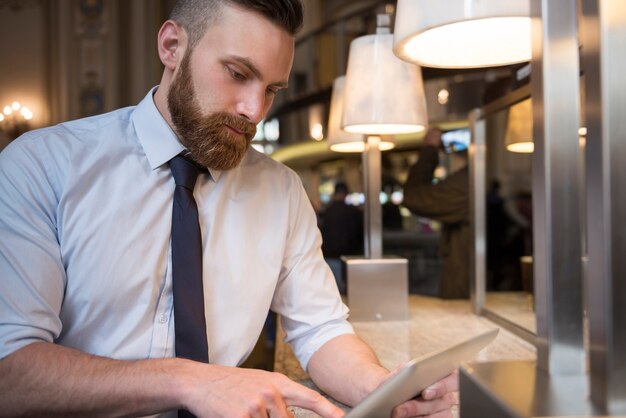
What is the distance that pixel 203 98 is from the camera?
3.80 feet

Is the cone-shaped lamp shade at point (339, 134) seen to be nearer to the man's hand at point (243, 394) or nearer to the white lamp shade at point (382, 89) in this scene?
the white lamp shade at point (382, 89)

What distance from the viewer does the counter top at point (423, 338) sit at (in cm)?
144

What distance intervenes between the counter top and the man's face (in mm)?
542

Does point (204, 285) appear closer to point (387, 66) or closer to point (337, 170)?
point (387, 66)

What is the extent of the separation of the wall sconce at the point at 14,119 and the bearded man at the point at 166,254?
6.91m

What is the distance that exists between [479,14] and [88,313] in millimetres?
830

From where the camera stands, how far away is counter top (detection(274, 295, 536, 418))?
1.44m

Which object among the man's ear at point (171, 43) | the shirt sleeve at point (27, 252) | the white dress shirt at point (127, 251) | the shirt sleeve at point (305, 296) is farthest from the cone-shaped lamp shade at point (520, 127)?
the shirt sleeve at point (27, 252)

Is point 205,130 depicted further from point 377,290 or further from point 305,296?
point 377,290

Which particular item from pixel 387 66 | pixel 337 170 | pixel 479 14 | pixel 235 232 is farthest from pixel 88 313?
pixel 337 170

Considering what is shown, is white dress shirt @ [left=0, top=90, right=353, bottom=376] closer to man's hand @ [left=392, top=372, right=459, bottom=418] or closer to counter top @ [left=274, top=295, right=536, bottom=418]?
counter top @ [left=274, top=295, right=536, bottom=418]

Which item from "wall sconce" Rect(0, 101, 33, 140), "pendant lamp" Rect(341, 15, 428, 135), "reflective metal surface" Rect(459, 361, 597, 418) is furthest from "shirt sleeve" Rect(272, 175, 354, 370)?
"wall sconce" Rect(0, 101, 33, 140)

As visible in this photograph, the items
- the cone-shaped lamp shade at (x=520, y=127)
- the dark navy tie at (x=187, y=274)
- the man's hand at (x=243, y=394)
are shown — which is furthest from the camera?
the cone-shaped lamp shade at (x=520, y=127)

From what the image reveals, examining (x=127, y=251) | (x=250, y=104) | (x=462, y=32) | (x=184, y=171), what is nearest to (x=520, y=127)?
(x=462, y=32)
